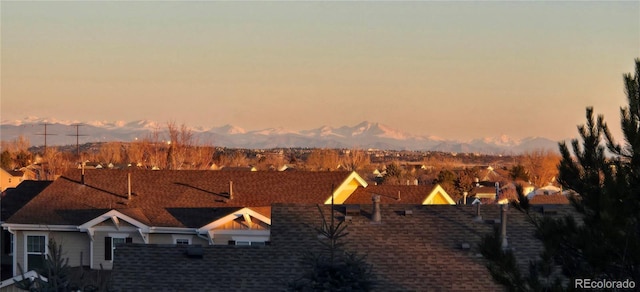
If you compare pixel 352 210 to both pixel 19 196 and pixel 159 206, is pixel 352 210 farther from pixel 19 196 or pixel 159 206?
pixel 19 196

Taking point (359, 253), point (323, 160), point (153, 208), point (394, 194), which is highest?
point (323, 160)

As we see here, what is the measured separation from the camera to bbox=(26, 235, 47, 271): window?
33.1m

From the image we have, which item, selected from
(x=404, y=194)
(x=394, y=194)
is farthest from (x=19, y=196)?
(x=404, y=194)

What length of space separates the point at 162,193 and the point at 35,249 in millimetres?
4655

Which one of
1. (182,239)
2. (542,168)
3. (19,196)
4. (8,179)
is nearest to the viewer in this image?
(182,239)

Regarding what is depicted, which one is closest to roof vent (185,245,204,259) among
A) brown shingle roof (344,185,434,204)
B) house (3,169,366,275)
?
house (3,169,366,275)

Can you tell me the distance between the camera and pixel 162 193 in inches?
1421

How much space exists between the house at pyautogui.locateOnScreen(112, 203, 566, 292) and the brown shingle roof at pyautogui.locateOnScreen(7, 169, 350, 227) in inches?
398

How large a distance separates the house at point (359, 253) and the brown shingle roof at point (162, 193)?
33.2 feet

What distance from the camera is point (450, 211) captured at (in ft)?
82.2

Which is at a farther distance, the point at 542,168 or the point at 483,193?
the point at 542,168

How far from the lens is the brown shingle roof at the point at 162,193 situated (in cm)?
3409

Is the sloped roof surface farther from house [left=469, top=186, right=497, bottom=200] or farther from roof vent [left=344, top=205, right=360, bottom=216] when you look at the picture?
house [left=469, top=186, right=497, bottom=200]

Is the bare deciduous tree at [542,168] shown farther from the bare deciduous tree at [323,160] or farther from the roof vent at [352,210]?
the roof vent at [352,210]
